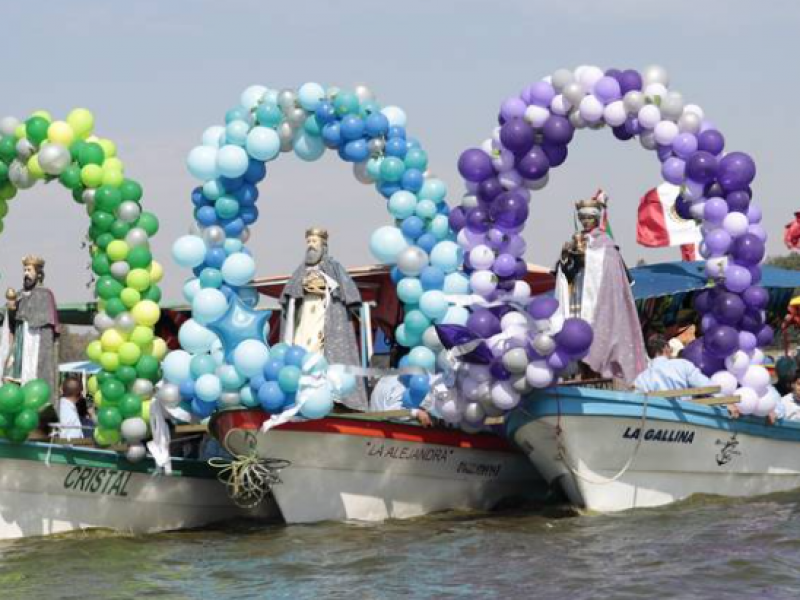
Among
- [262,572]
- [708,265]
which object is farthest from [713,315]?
[262,572]

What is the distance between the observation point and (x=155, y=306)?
553 inches

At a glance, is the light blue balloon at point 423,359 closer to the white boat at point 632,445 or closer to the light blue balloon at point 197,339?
the white boat at point 632,445

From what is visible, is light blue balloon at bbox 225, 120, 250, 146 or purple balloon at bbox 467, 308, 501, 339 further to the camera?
light blue balloon at bbox 225, 120, 250, 146

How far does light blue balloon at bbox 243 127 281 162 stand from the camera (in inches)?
576

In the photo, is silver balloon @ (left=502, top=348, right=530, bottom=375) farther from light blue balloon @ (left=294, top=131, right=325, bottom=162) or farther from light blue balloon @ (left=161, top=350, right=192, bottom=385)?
light blue balloon @ (left=294, top=131, right=325, bottom=162)

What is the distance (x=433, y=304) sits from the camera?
563 inches

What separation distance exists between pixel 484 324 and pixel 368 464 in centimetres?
183

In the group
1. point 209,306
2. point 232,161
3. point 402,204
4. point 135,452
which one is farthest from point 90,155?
point 402,204

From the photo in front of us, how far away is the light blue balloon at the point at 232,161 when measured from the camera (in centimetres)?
1465

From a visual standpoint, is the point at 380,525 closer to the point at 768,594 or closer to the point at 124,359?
the point at 124,359

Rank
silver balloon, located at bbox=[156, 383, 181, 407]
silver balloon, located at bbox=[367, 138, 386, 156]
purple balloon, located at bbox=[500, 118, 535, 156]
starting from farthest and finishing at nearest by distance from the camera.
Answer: silver balloon, located at bbox=[367, 138, 386, 156] < purple balloon, located at bbox=[500, 118, 535, 156] < silver balloon, located at bbox=[156, 383, 181, 407]

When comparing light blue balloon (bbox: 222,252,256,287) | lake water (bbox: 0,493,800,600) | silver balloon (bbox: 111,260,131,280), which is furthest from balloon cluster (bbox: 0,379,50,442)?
light blue balloon (bbox: 222,252,256,287)

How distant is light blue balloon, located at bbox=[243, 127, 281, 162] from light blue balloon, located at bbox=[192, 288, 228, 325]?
5.13ft

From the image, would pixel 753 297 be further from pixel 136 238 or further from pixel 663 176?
pixel 136 238
